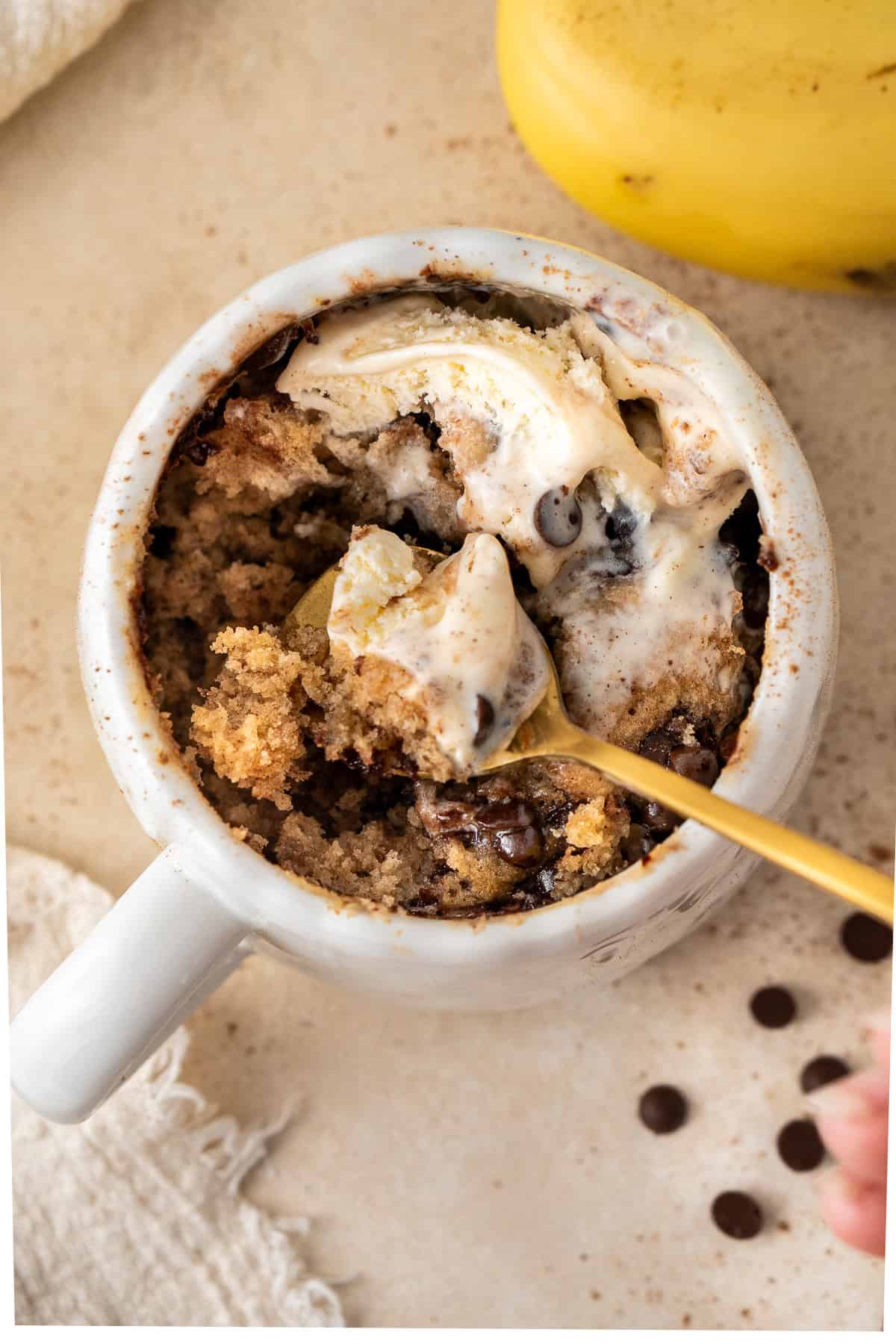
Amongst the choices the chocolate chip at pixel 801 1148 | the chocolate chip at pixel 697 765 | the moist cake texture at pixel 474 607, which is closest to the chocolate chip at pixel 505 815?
the moist cake texture at pixel 474 607

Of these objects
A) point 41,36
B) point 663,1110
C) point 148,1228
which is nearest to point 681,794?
point 663,1110

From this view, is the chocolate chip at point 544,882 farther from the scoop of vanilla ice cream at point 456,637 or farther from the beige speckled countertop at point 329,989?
the beige speckled countertop at point 329,989

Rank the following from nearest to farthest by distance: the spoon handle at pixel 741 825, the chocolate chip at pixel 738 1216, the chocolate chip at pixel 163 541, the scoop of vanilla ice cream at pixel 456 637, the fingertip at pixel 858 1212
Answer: the spoon handle at pixel 741 825 < the scoop of vanilla ice cream at pixel 456 637 < the chocolate chip at pixel 163 541 < the fingertip at pixel 858 1212 < the chocolate chip at pixel 738 1216

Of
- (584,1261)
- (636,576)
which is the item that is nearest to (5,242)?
(636,576)

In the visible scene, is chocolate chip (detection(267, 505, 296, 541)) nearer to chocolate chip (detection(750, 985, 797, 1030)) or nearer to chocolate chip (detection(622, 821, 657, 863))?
chocolate chip (detection(622, 821, 657, 863))

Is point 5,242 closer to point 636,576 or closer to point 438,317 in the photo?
point 438,317

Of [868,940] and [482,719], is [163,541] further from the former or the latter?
[868,940]
